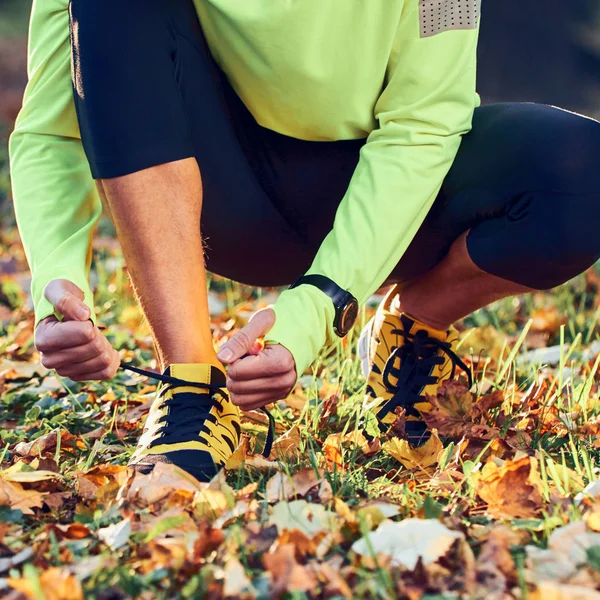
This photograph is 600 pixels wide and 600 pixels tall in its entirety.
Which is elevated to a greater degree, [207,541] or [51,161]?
[51,161]

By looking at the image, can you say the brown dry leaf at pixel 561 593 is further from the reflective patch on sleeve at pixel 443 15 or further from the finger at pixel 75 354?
the reflective patch on sleeve at pixel 443 15

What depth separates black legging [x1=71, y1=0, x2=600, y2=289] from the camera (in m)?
1.42

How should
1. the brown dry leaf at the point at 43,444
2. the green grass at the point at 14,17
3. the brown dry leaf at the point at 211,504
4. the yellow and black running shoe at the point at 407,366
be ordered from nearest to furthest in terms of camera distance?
the brown dry leaf at the point at 211,504
the brown dry leaf at the point at 43,444
the yellow and black running shoe at the point at 407,366
the green grass at the point at 14,17

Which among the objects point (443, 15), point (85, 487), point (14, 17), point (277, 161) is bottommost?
point (14, 17)

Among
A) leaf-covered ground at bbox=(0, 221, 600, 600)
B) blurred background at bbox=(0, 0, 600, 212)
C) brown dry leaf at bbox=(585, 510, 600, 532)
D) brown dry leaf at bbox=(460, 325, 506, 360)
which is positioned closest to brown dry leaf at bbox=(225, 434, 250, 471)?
leaf-covered ground at bbox=(0, 221, 600, 600)

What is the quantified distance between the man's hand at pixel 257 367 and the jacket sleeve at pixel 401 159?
0.21 feet

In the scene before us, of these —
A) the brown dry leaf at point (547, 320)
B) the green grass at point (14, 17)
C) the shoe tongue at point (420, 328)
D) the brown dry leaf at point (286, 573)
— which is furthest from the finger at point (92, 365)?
the green grass at point (14, 17)

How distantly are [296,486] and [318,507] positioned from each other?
0.12 meters

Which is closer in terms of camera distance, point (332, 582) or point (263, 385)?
point (332, 582)

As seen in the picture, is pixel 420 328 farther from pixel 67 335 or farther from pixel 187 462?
pixel 67 335

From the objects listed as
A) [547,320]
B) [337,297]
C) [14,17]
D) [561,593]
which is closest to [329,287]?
[337,297]

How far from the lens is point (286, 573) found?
1.00 metres

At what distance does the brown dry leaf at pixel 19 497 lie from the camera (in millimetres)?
1276

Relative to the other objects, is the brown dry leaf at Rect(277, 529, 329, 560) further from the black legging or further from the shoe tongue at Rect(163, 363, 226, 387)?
the black legging
